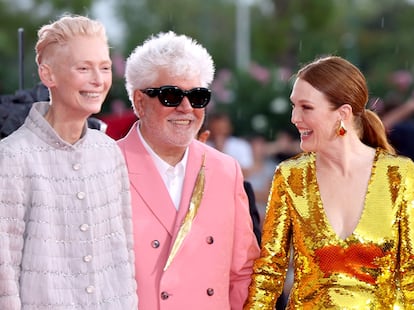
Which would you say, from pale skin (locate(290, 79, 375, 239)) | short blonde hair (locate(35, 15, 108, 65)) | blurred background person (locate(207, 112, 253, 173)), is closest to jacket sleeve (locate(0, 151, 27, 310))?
short blonde hair (locate(35, 15, 108, 65))

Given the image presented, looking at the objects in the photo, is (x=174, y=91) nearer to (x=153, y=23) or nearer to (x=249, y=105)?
(x=249, y=105)

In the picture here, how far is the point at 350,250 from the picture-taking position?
4246mm

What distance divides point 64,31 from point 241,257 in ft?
4.19

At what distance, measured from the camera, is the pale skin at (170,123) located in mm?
4473

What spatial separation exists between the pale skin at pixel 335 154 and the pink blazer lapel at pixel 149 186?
0.63m

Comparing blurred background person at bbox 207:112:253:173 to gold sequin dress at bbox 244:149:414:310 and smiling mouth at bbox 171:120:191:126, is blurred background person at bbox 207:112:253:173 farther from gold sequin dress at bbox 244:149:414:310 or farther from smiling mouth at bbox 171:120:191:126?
gold sequin dress at bbox 244:149:414:310

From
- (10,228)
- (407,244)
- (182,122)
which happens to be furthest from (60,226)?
(407,244)

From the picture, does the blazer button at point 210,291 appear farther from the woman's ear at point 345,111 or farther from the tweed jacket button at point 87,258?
the woman's ear at point 345,111

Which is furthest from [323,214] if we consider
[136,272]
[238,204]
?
[136,272]

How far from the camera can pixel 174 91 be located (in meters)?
4.45

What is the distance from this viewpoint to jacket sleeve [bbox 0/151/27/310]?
3.72 meters

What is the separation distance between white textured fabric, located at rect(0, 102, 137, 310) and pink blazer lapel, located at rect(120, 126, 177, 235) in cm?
26

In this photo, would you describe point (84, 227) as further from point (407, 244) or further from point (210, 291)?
point (407, 244)

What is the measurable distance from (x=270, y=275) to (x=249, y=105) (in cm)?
1465
